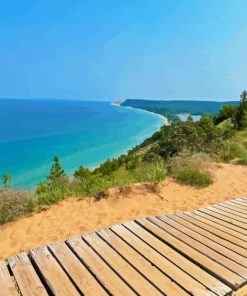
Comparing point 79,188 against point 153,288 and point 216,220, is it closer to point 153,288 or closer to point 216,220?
point 216,220

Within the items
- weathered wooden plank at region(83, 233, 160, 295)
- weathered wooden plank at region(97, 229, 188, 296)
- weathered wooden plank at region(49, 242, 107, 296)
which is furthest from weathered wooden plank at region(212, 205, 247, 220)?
weathered wooden plank at region(49, 242, 107, 296)

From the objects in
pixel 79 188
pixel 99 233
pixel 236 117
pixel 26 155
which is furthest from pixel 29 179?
pixel 99 233

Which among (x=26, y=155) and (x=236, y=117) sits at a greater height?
(x=236, y=117)

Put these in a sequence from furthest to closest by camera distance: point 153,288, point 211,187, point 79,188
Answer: point 211,187 → point 79,188 → point 153,288

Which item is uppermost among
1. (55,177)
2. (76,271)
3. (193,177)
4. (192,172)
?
(76,271)

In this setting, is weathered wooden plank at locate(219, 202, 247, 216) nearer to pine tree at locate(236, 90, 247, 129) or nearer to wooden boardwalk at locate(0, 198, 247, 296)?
wooden boardwalk at locate(0, 198, 247, 296)

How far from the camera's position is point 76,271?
375cm

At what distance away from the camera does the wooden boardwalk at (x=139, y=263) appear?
11.2 ft

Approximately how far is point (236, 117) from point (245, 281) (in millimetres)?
31596

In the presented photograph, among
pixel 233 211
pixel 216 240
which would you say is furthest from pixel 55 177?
pixel 216 240

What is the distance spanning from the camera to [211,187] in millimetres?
9852

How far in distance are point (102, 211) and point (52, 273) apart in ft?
13.5

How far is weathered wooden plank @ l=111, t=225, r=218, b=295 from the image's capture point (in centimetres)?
340

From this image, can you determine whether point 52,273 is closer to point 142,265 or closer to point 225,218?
point 142,265
